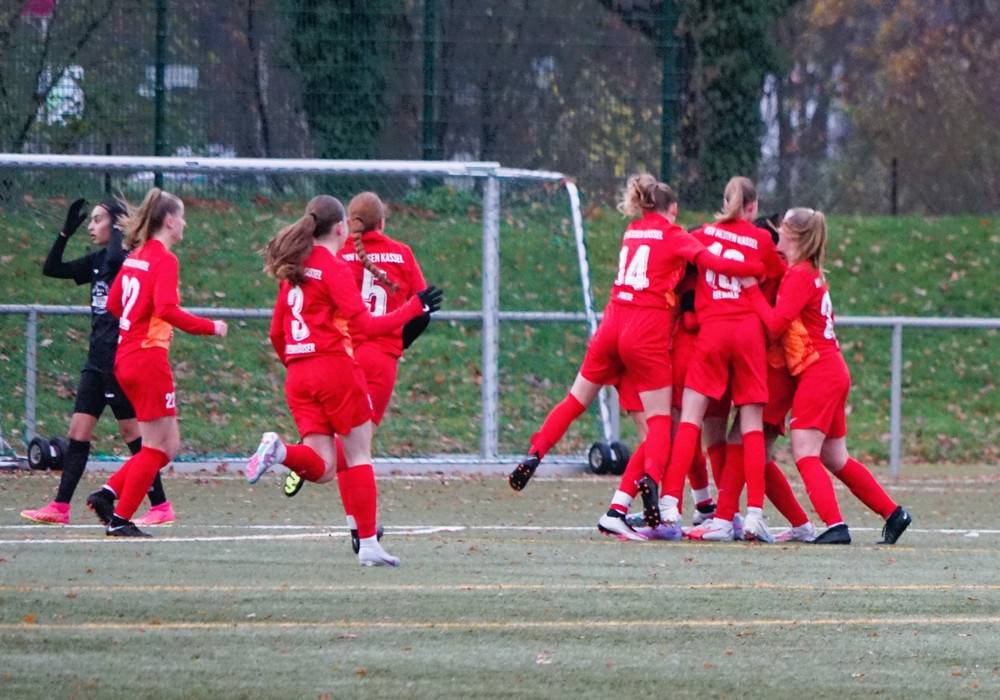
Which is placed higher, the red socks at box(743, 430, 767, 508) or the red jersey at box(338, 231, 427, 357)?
the red jersey at box(338, 231, 427, 357)

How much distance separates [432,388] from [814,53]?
1802 centimetres

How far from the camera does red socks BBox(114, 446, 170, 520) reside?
303 inches

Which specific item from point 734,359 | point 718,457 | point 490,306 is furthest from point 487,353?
point 734,359

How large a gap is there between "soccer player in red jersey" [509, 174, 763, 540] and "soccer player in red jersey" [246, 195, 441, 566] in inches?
65.8

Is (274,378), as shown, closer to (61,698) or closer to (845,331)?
(845,331)

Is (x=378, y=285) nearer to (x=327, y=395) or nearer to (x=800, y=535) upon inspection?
(x=327, y=395)

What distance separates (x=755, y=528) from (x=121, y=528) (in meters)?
3.26

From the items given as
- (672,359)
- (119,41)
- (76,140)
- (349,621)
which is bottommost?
(349,621)

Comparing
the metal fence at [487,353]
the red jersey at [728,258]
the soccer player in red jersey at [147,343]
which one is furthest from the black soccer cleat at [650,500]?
the metal fence at [487,353]

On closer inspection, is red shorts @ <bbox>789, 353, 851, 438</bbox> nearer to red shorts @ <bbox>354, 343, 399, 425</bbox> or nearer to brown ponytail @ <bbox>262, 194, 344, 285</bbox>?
red shorts @ <bbox>354, 343, 399, 425</bbox>

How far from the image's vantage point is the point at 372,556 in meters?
6.84

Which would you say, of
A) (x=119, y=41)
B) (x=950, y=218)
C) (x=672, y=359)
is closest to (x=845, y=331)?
(x=950, y=218)

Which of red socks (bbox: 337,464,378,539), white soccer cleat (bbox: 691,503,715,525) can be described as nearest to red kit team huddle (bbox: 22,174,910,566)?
white soccer cleat (bbox: 691,503,715,525)

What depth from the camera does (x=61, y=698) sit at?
4.39 meters
